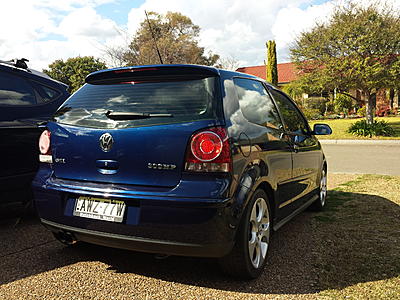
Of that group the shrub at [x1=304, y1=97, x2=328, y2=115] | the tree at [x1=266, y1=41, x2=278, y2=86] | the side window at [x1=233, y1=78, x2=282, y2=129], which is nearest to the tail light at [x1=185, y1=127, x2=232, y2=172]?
the side window at [x1=233, y1=78, x2=282, y2=129]

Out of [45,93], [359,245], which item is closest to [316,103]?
[359,245]

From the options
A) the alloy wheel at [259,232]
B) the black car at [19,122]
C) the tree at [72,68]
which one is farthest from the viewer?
the tree at [72,68]

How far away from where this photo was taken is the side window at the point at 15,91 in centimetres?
390

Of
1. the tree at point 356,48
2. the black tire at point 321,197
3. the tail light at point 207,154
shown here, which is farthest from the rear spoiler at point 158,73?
the tree at point 356,48

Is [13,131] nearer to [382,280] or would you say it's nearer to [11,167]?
[11,167]

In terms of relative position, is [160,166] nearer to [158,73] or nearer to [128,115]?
[128,115]

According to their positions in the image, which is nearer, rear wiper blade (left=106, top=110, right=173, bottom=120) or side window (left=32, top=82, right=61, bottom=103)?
rear wiper blade (left=106, top=110, right=173, bottom=120)

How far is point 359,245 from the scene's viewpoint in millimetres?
3529

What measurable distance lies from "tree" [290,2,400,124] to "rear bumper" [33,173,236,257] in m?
14.7

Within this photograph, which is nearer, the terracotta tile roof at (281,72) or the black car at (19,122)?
the black car at (19,122)

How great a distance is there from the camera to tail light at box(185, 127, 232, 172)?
2.42m

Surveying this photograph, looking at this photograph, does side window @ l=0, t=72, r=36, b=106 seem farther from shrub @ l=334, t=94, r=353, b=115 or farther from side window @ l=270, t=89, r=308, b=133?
shrub @ l=334, t=94, r=353, b=115

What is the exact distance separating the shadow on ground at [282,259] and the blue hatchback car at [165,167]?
10.1 inches

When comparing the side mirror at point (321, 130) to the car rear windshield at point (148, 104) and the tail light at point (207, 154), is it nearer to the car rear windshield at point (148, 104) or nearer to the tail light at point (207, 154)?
the car rear windshield at point (148, 104)
